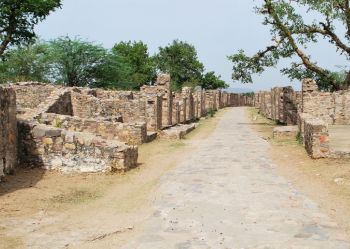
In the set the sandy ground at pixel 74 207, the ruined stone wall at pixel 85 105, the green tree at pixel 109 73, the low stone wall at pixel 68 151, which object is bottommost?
the sandy ground at pixel 74 207

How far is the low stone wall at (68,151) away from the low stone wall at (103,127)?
119 inches

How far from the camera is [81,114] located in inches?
796

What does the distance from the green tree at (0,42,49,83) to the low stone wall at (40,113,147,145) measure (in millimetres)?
24453

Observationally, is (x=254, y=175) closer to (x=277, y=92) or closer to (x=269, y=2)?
(x=269, y=2)

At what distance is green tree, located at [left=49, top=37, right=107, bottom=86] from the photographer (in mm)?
38969

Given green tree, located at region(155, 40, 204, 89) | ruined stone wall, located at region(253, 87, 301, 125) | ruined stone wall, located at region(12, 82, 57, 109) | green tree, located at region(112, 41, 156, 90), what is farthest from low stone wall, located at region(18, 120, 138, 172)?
green tree, located at region(155, 40, 204, 89)

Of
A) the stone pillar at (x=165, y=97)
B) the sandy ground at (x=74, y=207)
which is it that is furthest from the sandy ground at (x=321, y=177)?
the stone pillar at (x=165, y=97)

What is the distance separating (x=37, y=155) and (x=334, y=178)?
6.65 meters

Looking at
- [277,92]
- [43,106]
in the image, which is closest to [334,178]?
[43,106]

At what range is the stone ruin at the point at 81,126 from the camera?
1088cm

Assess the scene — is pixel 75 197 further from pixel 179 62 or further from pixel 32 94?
pixel 179 62

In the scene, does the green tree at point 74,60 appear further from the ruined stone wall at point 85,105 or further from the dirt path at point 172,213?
the dirt path at point 172,213

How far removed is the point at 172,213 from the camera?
7566 mm

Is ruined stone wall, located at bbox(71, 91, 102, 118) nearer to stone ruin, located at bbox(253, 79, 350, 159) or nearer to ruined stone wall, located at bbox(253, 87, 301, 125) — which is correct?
stone ruin, located at bbox(253, 79, 350, 159)
